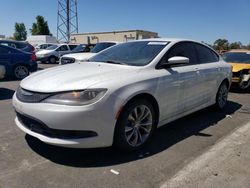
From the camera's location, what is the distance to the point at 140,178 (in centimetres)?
336

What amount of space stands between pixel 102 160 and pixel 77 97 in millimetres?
909

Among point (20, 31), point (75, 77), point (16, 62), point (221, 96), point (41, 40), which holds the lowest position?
point (221, 96)

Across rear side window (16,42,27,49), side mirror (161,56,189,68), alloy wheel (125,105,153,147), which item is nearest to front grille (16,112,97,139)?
alloy wheel (125,105,153,147)

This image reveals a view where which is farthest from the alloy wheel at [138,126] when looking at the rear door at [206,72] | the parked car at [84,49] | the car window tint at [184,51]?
the parked car at [84,49]

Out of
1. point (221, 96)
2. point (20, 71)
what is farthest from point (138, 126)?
point (20, 71)

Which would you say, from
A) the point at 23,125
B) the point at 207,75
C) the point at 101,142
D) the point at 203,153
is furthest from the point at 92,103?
the point at 207,75

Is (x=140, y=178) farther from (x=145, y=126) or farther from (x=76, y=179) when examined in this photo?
(x=145, y=126)

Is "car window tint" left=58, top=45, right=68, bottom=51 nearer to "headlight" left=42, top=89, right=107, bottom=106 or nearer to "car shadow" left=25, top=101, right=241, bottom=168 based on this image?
"car shadow" left=25, top=101, right=241, bottom=168

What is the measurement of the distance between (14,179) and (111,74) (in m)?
1.73

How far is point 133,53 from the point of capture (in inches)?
192

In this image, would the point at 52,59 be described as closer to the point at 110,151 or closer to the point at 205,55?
the point at 205,55

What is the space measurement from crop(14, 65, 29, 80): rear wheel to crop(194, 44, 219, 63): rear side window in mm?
7939

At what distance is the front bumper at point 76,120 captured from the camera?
3420 mm

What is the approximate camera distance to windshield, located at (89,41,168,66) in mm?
4586
